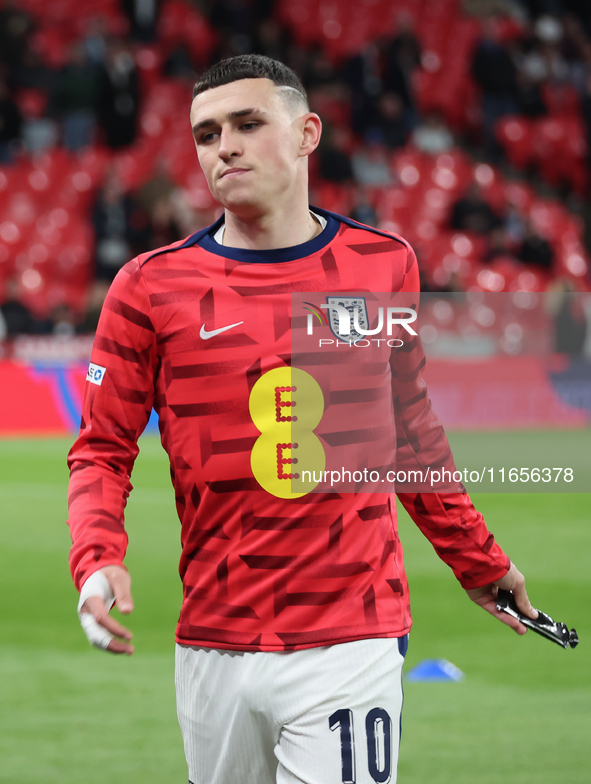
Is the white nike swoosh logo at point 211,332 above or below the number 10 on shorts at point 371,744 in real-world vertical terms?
above

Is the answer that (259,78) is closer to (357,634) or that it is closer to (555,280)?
(357,634)

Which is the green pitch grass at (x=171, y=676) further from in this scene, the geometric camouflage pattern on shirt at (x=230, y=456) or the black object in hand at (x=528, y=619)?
the geometric camouflage pattern on shirt at (x=230, y=456)

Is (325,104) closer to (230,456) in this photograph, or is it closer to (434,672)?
(434,672)

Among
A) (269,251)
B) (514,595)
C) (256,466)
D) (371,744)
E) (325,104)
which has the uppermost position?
(269,251)

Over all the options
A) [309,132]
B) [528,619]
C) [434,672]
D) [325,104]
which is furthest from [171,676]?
[325,104]

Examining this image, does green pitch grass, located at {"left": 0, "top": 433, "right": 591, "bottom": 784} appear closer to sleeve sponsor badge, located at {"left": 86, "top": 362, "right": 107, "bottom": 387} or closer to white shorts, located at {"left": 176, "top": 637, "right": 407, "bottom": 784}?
white shorts, located at {"left": 176, "top": 637, "right": 407, "bottom": 784}

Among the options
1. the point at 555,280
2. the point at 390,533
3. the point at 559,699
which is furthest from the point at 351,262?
the point at 555,280

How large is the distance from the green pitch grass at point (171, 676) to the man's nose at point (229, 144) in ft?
8.96

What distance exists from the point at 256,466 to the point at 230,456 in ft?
0.20

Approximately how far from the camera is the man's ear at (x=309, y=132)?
2.62 metres

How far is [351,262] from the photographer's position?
257 centimetres

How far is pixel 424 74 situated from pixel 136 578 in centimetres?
1360

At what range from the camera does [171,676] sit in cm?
559

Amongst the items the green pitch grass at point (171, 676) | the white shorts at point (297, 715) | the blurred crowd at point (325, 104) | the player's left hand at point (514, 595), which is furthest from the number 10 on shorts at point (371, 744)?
the blurred crowd at point (325, 104)
